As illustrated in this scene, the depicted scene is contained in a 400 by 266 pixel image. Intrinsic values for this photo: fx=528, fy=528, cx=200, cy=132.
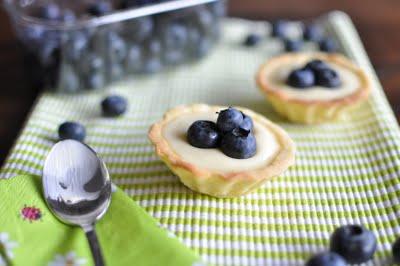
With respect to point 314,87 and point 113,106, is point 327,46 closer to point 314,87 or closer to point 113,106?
point 314,87

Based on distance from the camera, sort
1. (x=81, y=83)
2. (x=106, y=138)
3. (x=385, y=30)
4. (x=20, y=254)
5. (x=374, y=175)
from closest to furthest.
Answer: (x=20, y=254) → (x=374, y=175) → (x=106, y=138) → (x=81, y=83) → (x=385, y=30)

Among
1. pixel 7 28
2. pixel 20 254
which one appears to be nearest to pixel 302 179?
pixel 20 254

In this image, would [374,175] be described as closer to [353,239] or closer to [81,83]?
[353,239]

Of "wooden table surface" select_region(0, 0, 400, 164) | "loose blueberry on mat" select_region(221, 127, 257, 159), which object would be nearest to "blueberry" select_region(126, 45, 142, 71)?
"wooden table surface" select_region(0, 0, 400, 164)

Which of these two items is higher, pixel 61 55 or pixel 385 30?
pixel 61 55

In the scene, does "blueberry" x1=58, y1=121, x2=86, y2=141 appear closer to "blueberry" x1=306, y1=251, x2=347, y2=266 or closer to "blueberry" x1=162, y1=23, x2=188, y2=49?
"blueberry" x1=162, y1=23, x2=188, y2=49

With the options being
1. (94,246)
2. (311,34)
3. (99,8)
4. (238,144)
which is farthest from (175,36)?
(94,246)

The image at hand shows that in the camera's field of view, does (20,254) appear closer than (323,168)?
Yes
